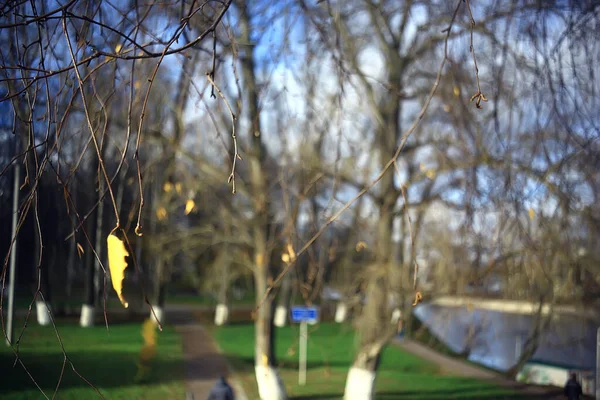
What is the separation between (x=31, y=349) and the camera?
4.06 meters

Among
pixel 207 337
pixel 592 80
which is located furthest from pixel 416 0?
pixel 207 337

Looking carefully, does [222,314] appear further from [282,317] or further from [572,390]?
[572,390]

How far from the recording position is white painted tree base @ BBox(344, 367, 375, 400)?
10.4 metres

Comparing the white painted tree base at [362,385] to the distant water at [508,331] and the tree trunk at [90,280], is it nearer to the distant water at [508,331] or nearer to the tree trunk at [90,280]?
the distant water at [508,331]

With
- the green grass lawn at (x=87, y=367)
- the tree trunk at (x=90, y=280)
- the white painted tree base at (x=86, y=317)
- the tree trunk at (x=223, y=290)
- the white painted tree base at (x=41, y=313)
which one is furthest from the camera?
the tree trunk at (x=223, y=290)

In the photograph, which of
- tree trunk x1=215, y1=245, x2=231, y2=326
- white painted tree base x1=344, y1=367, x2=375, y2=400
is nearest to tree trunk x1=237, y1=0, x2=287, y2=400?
white painted tree base x1=344, y1=367, x2=375, y2=400

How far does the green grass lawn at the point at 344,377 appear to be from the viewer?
12.5 meters

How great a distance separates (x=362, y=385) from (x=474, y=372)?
673cm

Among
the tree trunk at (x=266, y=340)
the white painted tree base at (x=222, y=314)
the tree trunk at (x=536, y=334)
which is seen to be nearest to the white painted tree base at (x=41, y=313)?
the tree trunk at (x=536, y=334)

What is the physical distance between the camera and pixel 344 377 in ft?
47.8

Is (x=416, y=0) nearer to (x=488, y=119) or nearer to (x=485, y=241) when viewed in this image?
(x=488, y=119)

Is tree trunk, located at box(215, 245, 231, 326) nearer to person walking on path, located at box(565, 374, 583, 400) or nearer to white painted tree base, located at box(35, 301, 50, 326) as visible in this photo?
person walking on path, located at box(565, 374, 583, 400)

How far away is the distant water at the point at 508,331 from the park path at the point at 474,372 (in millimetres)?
464

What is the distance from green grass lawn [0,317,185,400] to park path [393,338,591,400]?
26.3 ft
